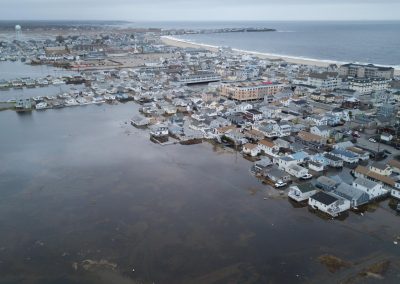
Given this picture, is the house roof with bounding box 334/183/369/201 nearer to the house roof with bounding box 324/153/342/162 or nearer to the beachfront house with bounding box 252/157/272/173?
the house roof with bounding box 324/153/342/162

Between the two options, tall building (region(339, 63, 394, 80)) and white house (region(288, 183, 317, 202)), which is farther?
tall building (region(339, 63, 394, 80))

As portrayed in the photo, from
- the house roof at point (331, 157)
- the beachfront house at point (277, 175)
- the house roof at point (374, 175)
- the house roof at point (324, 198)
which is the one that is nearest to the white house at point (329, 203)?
the house roof at point (324, 198)

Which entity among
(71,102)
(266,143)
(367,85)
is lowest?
(266,143)

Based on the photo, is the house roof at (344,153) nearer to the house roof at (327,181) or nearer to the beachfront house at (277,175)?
the house roof at (327,181)

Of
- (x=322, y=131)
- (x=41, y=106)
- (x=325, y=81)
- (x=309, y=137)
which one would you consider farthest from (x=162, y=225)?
(x=325, y=81)

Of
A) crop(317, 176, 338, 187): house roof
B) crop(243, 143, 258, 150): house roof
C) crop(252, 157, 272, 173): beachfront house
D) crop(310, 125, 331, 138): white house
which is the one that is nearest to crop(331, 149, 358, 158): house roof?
crop(310, 125, 331, 138): white house

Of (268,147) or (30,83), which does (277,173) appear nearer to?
(268,147)
